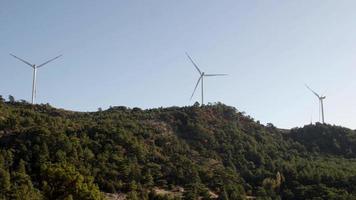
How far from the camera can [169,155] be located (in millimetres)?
137875

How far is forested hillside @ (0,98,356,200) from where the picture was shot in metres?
106

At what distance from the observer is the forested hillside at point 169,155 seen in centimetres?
10625

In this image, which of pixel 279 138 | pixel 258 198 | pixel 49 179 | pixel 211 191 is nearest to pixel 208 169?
pixel 211 191

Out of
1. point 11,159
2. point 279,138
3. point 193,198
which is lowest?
point 193,198

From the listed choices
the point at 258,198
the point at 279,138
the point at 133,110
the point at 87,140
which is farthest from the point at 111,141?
the point at 279,138

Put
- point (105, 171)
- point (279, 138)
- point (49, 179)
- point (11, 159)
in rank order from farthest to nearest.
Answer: point (279, 138), point (105, 171), point (11, 159), point (49, 179)

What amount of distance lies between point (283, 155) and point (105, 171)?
56.1 meters

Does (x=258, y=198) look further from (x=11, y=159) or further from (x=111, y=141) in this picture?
(x=11, y=159)

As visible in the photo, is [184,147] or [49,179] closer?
[49,179]

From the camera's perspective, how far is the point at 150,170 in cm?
12419

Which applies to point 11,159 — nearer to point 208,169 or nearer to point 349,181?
point 208,169

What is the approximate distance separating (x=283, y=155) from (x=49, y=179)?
298 ft

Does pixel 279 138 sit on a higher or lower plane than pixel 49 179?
higher

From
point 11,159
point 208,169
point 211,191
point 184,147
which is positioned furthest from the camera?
point 184,147
